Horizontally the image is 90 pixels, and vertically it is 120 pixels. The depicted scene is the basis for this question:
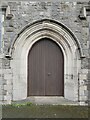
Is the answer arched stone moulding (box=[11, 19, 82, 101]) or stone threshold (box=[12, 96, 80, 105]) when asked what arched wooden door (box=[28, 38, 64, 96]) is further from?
arched stone moulding (box=[11, 19, 82, 101])

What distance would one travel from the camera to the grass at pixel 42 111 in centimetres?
594

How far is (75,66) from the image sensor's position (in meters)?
7.37

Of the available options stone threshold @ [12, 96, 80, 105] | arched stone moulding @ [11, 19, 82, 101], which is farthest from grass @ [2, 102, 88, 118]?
arched stone moulding @ [11, 19, 82, 101]

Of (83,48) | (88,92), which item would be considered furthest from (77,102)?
(83,48)

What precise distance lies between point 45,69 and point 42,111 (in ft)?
5.70

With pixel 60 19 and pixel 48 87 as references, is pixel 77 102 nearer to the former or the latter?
pixel 48 87

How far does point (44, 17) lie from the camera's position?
7359 mm

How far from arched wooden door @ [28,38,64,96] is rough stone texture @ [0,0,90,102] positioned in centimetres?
77

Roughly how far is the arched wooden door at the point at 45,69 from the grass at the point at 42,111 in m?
0.84

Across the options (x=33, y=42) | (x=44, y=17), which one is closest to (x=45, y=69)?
(x=33, y=42)

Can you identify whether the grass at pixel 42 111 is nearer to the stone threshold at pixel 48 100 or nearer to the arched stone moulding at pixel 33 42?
the stone threshold at pixel 48 100

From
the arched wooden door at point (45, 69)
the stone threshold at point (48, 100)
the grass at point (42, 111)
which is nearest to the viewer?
the grass at point (42, 111)

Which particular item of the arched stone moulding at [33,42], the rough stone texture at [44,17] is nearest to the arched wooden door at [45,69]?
the arched stone moulding at [33,42]

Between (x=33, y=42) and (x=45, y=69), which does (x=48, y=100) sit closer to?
(x=45, y=69)
